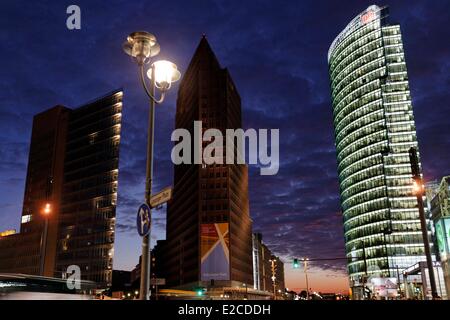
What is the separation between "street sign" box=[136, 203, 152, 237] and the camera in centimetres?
1053

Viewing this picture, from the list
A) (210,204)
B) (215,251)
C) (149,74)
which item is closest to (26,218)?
(210,204)

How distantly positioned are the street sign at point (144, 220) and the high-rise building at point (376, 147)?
5690 inches

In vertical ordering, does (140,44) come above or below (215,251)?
below

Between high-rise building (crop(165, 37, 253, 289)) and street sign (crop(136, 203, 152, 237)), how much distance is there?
131097mm

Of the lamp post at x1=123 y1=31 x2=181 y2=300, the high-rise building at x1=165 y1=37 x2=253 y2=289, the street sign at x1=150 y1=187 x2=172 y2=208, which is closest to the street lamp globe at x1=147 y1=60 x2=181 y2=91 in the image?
the lamp post at x1=123 y1=31 x2=181 y2=300

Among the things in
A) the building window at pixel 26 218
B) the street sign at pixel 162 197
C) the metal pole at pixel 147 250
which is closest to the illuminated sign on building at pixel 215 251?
the building window at pixel 26 218

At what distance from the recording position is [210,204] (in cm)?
14988

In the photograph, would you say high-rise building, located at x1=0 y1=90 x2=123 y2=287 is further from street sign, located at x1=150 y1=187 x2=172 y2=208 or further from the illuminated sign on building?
street sign, located at x1=150 y1=187 x2=172 y2=208

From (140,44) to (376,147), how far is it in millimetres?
158595

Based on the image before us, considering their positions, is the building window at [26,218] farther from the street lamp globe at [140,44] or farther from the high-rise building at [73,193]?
the street lamp globe at [140,44]

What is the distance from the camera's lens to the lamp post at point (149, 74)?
10.7m

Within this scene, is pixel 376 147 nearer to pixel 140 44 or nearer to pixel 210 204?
pixel 210 204

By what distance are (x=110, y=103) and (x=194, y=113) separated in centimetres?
3592
